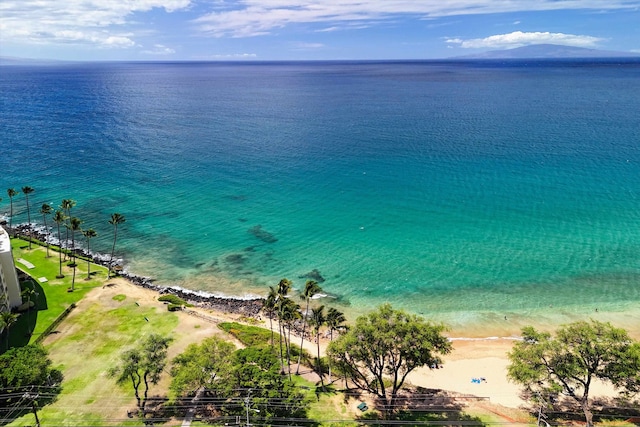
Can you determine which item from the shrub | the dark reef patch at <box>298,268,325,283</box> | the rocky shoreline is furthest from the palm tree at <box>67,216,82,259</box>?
the dark reef patch at <box>298,268,325,283</box>

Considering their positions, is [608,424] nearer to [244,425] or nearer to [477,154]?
[244,425]

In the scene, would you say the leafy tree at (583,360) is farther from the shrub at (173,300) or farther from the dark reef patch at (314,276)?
the shrub at (173,300)

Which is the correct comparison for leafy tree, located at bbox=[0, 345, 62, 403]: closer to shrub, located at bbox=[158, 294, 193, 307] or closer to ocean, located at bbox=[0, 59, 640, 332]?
shrub, located at bbox=[158, 294, 193, 307]

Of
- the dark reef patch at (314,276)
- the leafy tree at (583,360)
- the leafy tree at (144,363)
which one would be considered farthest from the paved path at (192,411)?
the leafy tree at (583,360)

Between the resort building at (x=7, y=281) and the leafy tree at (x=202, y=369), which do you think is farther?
the resort building at (x=7, y=281)

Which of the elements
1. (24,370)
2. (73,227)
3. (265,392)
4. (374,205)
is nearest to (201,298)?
(73,227)

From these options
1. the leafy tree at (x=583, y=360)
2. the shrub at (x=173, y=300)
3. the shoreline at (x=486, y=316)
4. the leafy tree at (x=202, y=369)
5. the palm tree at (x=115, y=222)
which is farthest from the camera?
the palm tree at (x=115, y=222)

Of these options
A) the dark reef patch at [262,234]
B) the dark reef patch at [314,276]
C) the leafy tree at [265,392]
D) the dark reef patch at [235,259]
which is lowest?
the leafy tree at [265,392]
